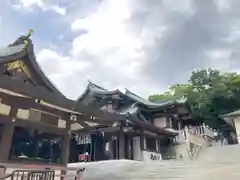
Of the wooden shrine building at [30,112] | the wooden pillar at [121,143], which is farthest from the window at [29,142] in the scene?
the wooden pillar at [121,143]

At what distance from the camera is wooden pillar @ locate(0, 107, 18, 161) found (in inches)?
303

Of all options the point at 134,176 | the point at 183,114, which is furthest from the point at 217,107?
the point at 134,176

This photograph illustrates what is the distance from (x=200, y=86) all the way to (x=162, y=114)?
8998 millimetres

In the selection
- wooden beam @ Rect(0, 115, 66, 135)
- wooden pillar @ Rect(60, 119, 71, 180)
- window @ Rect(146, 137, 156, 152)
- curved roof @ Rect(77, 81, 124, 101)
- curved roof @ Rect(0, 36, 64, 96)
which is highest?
curved roof @ Rect(77, 81, 124, 101)

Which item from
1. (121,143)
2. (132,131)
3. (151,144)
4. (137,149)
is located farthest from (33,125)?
(151,144)

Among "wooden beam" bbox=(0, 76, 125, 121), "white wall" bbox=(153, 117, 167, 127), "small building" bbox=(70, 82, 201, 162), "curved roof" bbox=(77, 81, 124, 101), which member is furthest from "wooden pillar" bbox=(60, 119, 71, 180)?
"white wall" bbox=(153, 117, 167, 127)

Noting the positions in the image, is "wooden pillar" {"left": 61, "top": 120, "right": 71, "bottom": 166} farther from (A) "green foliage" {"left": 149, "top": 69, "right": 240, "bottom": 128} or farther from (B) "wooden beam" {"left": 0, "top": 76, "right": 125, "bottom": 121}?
(A) "green foliage" {"left": 149, "top": 69, "right": 240, "bottom": 128}

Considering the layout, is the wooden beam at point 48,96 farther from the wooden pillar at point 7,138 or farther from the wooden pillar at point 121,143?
the wooden pillar at point 121,143

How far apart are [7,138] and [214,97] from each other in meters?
26.9

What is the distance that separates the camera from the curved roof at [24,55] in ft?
34.9

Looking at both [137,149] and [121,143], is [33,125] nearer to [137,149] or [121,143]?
[121,143]

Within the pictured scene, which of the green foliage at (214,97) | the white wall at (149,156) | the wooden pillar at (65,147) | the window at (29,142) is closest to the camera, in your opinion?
the wooden pillar at (65,147)

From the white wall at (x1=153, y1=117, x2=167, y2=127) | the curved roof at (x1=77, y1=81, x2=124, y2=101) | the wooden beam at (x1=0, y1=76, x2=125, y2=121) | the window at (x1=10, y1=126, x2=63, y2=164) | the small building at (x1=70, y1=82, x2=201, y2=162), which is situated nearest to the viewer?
the wooden beam at (x1=0, y1=76, x2=125, y2=121)

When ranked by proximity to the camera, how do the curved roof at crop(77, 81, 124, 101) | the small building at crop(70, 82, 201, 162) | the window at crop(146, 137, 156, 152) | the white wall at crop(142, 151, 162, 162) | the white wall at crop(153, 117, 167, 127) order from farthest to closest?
the white wall at crop(153, 117, 167, 127) < the curved roof at crop(77, 81, 124, 101) < the window at crop(146, 137, 156, 152) < the white wall at crop(142, 151, 162, 162) < the small building at crop(70, 82, 201, 162)
